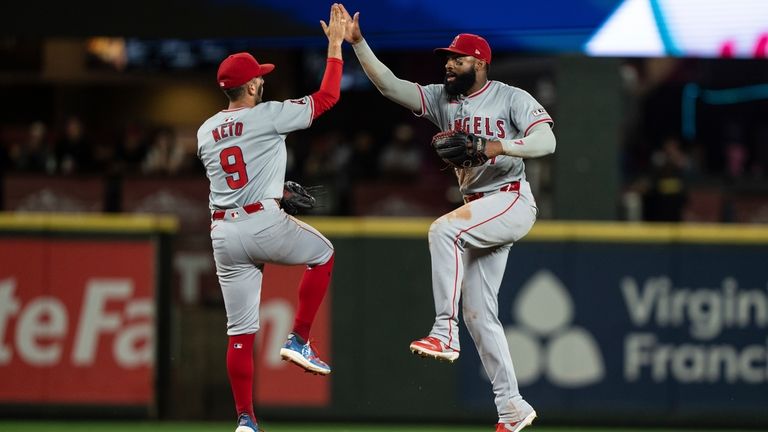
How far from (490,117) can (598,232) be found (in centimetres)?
331

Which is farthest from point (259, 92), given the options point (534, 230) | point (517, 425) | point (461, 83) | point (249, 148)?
point (534, 230)

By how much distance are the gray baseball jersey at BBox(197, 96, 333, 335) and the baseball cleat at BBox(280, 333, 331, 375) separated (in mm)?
427

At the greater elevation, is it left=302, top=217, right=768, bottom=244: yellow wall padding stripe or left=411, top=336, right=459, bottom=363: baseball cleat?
left=302, top=217, right=768, bottom=244: yellow wall padding stripe

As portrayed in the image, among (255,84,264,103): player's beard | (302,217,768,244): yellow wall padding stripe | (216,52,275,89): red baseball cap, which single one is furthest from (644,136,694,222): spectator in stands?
(216,52,275,89): red baseball cap

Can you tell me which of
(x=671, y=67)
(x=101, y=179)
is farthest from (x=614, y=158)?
(x=671, y=67)

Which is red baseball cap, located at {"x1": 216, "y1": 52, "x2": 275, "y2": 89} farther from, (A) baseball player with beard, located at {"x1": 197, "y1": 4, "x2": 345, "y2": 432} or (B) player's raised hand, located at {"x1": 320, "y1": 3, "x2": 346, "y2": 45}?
(B) player's raised hand, located at {"x1": 320, "y1": 3, "x2": 346, "y2": 45}

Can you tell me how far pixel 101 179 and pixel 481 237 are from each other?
7.49 metres

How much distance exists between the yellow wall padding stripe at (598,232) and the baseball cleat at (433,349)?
3.42 m

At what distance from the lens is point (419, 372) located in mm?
9820

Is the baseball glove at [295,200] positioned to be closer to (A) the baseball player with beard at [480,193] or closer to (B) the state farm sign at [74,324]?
(A) the baseball player with beard at [480,193]

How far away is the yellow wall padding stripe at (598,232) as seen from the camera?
9.85 metres

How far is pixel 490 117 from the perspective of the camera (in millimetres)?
6891

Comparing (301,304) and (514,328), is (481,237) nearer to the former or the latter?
(301,304)

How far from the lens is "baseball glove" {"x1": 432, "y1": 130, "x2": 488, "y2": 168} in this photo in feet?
21.0
